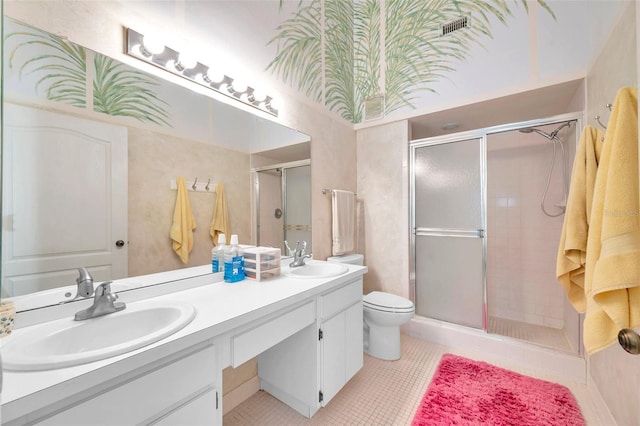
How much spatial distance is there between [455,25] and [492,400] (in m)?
2.79

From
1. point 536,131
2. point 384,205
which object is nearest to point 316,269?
point 384,205

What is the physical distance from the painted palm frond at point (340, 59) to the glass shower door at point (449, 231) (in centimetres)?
83

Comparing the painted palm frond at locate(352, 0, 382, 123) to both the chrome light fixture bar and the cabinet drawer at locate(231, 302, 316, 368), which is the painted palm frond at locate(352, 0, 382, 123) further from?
the cabinet drawer at locate(231, 302, 316, 368)

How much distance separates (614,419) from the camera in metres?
1.44

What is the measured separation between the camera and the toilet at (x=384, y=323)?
6.58ft

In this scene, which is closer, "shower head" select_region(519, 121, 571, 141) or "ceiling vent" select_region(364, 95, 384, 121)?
"shower head" select_region(519, 121, 571, 141)

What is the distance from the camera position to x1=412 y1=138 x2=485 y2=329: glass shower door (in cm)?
225

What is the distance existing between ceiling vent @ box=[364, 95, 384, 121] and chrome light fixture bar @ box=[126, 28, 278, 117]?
4.04 ft

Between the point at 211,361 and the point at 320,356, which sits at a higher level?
the point at 211,361

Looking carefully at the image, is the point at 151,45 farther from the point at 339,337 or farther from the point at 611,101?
the point at 611,101

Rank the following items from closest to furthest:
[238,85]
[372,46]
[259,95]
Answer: [238,85] < [259,95] < [372,46]

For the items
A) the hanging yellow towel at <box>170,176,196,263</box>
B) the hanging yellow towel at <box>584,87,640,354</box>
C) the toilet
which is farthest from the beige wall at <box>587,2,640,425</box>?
the hanging yellow towel at <box>170,176,196,263</box>

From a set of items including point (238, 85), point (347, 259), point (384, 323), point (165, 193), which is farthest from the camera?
point (347, 259)

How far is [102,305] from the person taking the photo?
99 cm
